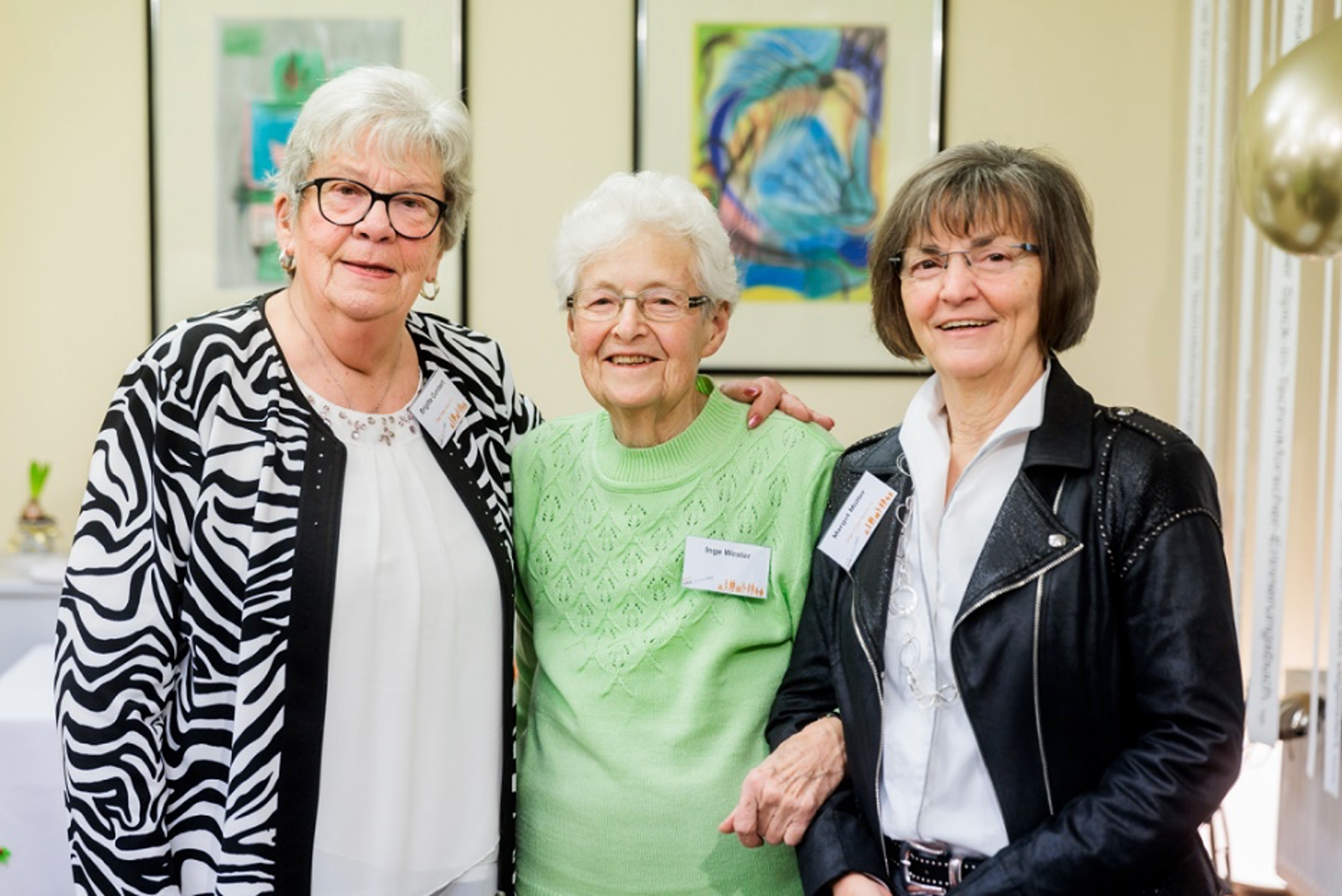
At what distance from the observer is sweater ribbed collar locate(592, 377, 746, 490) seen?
1.88m

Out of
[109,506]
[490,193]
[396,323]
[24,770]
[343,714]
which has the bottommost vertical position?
[24,770]

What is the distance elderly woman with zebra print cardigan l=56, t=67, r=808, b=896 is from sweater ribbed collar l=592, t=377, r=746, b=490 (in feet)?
0.62

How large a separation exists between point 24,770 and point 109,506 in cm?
147

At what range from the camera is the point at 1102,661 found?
1.47m

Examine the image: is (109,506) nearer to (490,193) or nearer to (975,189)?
(975,189)

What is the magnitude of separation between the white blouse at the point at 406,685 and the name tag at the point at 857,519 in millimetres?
477

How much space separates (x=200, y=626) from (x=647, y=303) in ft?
2.40

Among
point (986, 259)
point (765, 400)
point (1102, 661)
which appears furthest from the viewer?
point (765, 400)

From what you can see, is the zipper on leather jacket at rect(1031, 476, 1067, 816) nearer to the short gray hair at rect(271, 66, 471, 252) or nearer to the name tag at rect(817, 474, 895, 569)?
the name tag at rect(817, 474, 895, 569)

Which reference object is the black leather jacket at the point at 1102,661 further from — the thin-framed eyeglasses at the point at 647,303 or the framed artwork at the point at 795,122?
the framed artwork at the point at 795,122

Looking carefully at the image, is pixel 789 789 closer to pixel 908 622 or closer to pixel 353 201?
pixel 908 622

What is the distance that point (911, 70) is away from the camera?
3.47 m

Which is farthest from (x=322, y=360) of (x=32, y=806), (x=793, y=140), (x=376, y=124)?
(x=793, y=140)

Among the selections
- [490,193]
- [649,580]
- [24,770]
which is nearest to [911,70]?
[490,193]
